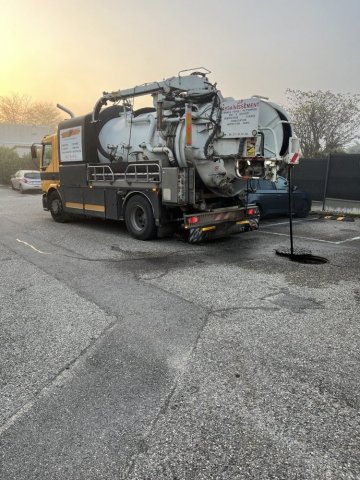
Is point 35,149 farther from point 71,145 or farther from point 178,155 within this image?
point 178,155

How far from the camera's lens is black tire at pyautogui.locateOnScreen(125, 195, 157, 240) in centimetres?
903

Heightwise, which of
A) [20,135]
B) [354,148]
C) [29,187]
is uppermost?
[20,135]

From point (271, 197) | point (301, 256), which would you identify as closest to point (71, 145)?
point (271, 197)

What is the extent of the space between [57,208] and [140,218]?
13.9ft

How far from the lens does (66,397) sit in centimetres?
308

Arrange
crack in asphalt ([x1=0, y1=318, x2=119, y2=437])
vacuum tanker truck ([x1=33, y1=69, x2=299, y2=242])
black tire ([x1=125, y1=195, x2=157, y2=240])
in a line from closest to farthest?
crack in asphalt ([x1=0, y1=318, x2=119, y2=437])
vacuum tanker truck ([x1=33, y1=69, x2=299, y2=242])
black tire ([x1=125, y1=195, x2=157, y2=240])

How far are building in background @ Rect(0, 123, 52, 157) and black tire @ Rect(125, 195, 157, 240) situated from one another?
43.7 meters

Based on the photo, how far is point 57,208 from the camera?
12578mm

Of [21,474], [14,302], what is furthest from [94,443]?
[14,302]

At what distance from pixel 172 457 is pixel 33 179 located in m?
25.0

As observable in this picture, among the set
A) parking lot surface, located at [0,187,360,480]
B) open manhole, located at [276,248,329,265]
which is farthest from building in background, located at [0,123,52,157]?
parking lot surface, located at [0,187,360,480]

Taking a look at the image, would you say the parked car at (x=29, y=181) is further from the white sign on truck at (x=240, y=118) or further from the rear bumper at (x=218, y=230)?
the white sign on truck at (x=240, y=118)

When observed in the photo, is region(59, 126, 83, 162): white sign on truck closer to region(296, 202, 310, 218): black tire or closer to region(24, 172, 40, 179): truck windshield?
region(296, 202, 310, 218): black tire

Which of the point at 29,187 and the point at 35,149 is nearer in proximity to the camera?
the point at 35,149
